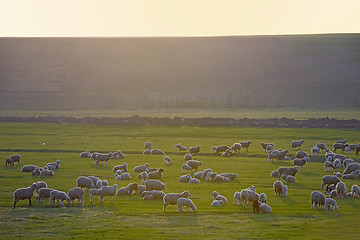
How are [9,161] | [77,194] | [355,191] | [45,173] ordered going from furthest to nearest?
1. [9,161]
2. [45,173]
3. [355,191]
4. [77,194]

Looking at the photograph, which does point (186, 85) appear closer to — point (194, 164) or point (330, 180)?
point (194, 164)

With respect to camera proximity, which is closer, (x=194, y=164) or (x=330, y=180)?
(x=330, y=180)

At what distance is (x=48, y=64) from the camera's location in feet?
646

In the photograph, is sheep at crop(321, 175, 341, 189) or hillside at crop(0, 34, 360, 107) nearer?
sheep at crop(321, 175, 341, 189)

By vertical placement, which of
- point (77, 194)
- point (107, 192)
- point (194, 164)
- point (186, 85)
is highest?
point (186, 85)

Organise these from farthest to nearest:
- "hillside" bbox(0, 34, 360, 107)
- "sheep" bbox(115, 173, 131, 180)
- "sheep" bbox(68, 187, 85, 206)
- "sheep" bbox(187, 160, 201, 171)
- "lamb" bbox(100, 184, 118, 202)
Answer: "hillside" bbox(0, 34, 360, 107)
"sheep" bbox(187, 160, 201, 171)
"sheep" bbox(115, 173, 131, 180)
"lamb" bbox(100, 184, 118, 202)
"sheep" bbox(68, 187, 85, 206)

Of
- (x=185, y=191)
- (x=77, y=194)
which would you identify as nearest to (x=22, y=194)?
(x=77, y=194)

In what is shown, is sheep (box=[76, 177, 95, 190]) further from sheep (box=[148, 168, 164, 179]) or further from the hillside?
the hillside

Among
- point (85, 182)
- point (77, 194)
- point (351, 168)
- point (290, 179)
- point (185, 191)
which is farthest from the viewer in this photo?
point (351, 168)

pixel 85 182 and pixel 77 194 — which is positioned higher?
pixel 85 182

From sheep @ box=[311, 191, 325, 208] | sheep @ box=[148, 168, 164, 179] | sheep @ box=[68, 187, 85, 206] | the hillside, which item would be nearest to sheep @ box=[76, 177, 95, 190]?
sheep @ box=[68, 187, 85, 206]

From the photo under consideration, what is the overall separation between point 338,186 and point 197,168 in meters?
11.7

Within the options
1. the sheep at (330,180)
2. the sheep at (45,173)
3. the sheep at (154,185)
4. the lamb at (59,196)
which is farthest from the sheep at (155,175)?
the sheep at (330,180)

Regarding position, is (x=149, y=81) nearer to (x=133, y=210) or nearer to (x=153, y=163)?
(x=153, y=163)
